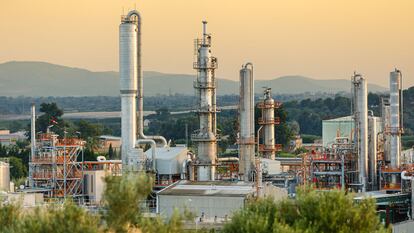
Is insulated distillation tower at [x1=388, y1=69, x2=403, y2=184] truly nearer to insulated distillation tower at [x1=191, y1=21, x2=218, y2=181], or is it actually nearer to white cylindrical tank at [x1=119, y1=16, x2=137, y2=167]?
insulated distillation tower at [x1=191, y1=21, x2=218, y2=181]

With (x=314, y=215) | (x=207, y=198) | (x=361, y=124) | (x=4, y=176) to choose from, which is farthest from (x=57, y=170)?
(x=314, y=215)

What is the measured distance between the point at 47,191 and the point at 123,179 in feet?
86.1

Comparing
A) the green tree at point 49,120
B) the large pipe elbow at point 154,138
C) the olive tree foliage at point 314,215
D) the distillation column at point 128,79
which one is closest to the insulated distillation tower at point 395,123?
the large pipe elbow at point 154,138

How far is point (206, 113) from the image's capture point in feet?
195

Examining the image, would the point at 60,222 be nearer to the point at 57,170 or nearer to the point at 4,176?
the point at 4,176

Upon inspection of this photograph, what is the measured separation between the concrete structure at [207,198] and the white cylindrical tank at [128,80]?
6456 millimetres

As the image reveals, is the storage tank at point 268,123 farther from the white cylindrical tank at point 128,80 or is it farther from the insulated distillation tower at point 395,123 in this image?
the white cylindrical tank at point 128,80

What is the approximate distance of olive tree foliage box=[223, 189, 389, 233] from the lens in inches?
1294

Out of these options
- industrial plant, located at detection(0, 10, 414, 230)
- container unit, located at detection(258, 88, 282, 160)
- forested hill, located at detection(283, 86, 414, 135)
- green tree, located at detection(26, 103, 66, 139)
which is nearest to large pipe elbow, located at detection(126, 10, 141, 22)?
industrial plant, located at detection(0, 10, 414, 230)

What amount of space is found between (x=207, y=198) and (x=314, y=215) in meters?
14.0

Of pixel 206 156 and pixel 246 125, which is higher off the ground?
pixel 246 125

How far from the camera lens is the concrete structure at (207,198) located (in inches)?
1857

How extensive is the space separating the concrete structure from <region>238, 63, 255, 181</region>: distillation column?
770 centimetres

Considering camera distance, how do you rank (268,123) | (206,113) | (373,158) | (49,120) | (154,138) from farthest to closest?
(49,120) → (268,123) → (154,138) → (206,113) → (373,158)
